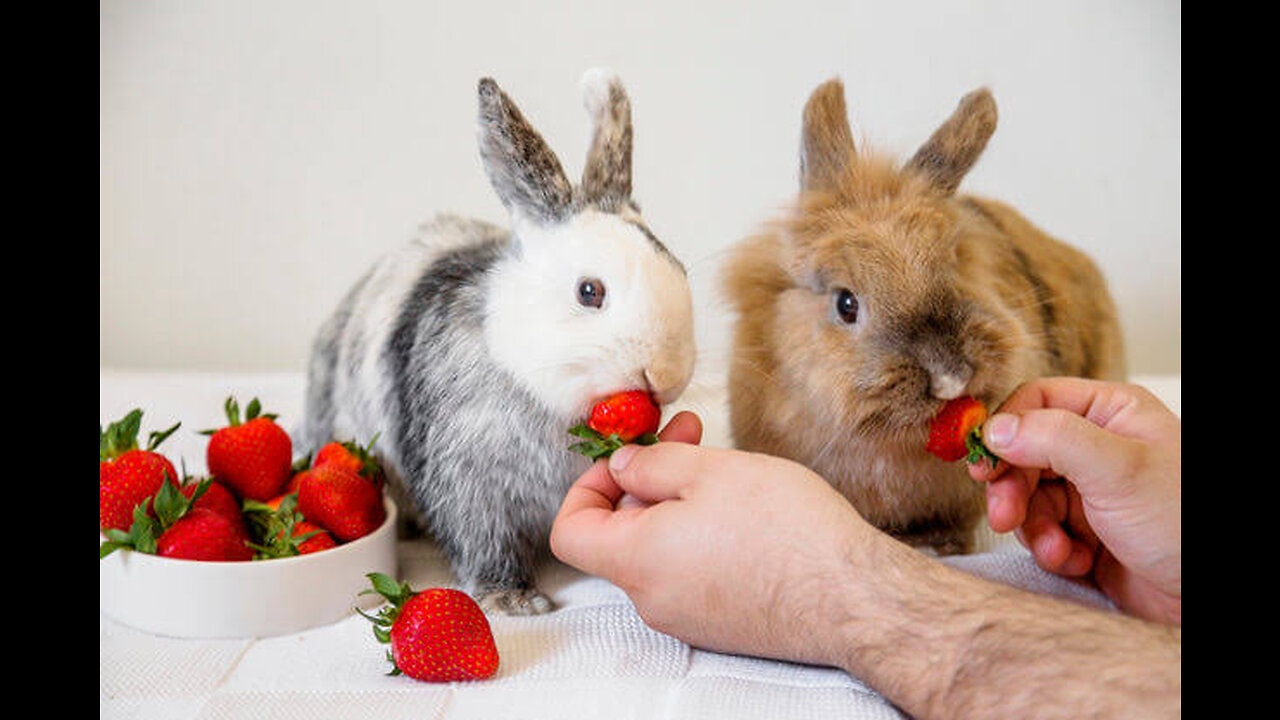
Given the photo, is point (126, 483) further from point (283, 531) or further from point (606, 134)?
point (606, 134)

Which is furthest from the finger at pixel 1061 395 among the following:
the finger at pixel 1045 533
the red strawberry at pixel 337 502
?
the red strawberry at pixel 337 502

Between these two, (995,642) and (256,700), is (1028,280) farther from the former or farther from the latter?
(256,700)

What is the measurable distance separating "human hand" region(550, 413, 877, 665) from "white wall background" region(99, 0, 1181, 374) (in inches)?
10.0

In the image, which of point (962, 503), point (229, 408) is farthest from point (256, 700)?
point (962, 503)

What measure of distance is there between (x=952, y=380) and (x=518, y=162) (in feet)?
1.70

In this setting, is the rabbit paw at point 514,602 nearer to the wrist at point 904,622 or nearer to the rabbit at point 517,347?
the rabbit at point 517,347

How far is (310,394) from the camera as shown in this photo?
1567mm

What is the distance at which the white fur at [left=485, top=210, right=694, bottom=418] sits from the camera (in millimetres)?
1074

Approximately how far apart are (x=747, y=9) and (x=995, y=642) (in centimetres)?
79

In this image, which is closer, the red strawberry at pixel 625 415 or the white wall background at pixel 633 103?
the red strawberry at pixel 625 415

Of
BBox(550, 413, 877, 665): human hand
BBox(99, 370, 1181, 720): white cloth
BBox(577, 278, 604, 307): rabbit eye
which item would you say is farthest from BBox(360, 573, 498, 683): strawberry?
BBox(577, 278, 604, 307): rabbit eye

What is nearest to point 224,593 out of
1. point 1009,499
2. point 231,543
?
point 231,543

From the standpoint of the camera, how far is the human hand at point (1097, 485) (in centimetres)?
97

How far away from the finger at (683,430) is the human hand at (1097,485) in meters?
0.30
